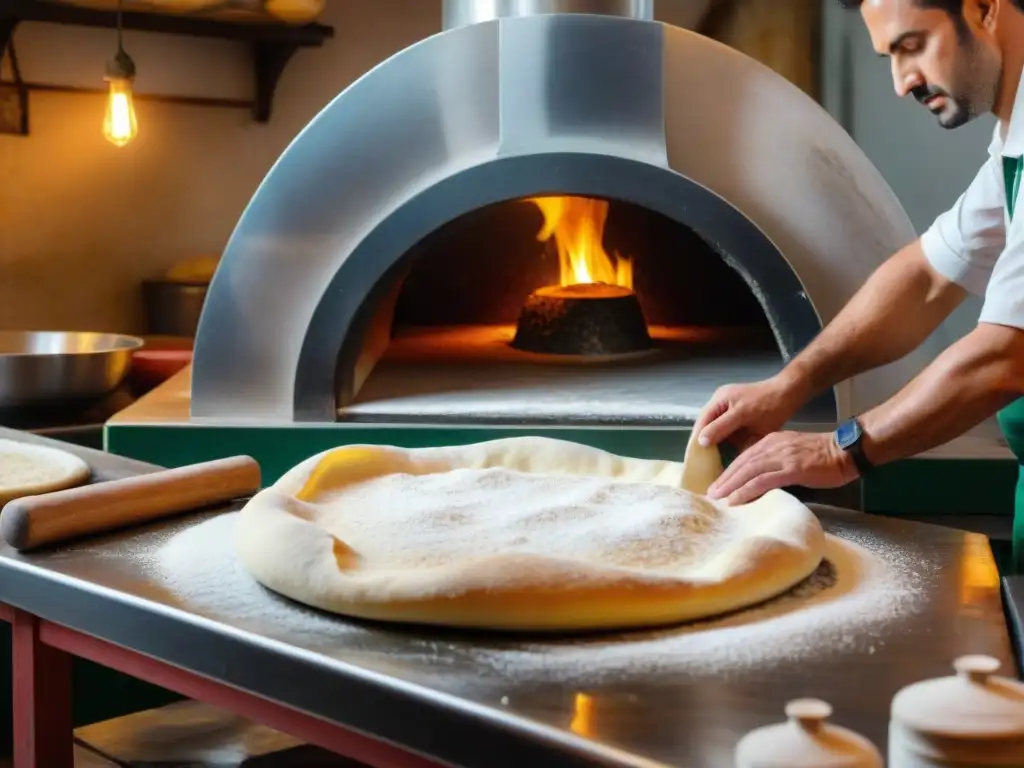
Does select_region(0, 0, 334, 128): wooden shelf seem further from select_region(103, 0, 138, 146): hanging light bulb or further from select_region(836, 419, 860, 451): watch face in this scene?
select_region(836, 419, 860, 451): watch face

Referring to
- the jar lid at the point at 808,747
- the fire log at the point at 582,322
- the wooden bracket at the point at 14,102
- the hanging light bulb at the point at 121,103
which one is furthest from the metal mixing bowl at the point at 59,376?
the jar lid at the point at 808,747

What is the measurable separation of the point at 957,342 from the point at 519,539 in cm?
54

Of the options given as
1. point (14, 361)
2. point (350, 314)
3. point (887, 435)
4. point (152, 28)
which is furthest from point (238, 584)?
point (152, 28)

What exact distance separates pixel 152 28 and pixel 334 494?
206 cm

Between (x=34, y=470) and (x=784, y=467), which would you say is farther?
(x=34, y=470)

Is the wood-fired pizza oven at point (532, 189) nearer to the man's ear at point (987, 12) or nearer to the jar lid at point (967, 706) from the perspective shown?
the man's ear at point (987, 12)

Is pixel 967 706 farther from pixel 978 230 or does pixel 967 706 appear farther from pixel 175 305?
pixel 175 305

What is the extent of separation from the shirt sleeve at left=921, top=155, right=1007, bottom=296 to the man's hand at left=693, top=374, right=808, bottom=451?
266 mm

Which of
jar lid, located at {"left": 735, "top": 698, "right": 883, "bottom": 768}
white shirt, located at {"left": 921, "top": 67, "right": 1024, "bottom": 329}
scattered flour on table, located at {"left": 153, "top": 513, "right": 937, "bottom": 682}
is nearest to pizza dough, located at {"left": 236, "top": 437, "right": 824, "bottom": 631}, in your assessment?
scattered flour on table, located at {"left": 153, "top": 513, "right": 937, "bottom": 682}

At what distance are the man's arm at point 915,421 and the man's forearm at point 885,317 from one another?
1.01 ft

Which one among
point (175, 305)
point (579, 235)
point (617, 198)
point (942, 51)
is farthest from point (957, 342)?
point (175, 305)

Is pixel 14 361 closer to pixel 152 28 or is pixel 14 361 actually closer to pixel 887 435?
pixel 152 28

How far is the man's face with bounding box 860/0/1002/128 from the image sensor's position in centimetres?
137

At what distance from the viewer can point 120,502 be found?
123cm
